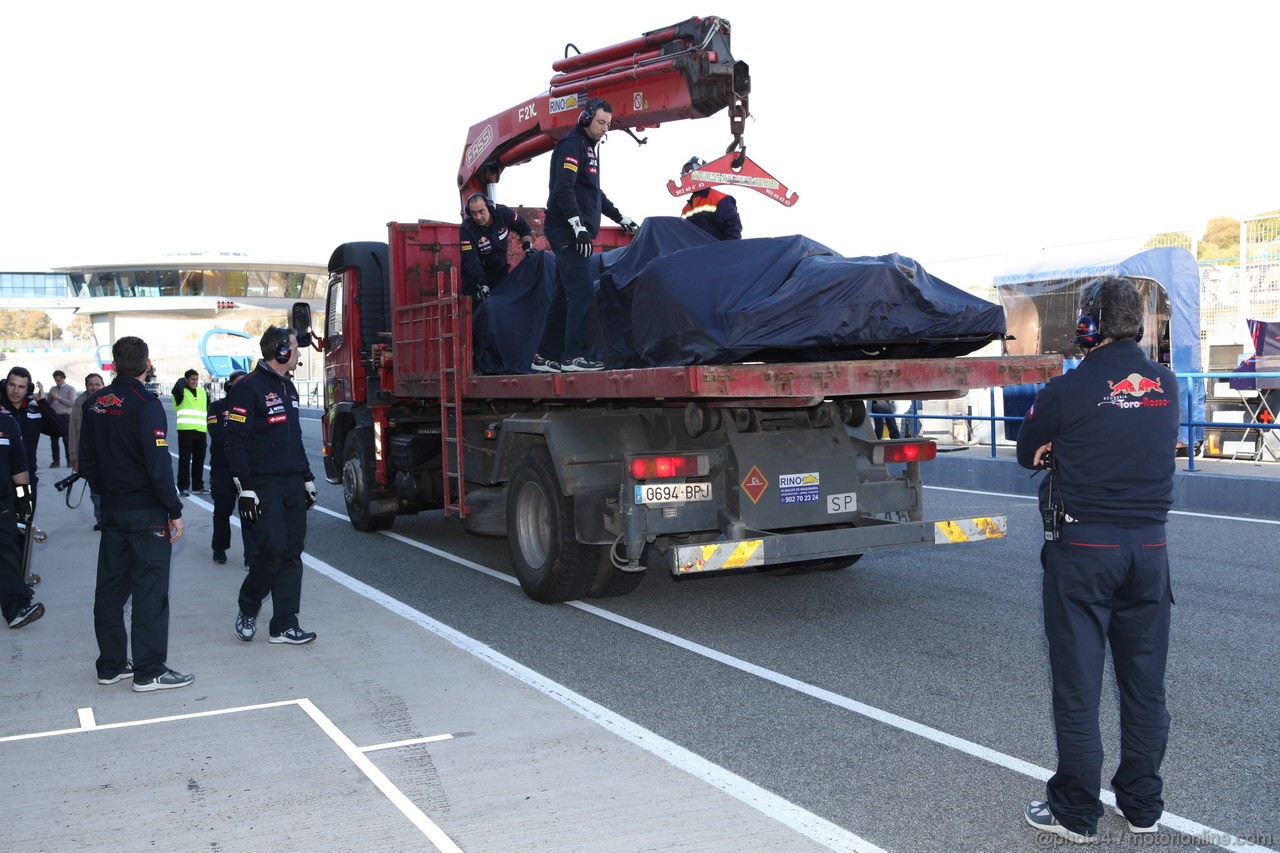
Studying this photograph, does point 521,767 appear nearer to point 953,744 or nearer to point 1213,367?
point 953,744

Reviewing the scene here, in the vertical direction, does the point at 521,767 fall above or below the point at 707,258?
below

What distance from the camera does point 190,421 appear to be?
50.6 ft

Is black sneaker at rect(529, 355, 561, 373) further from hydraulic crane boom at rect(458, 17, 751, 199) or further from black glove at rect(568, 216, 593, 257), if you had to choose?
hydraulic crane boom at rect(458, 17, 751, 199)

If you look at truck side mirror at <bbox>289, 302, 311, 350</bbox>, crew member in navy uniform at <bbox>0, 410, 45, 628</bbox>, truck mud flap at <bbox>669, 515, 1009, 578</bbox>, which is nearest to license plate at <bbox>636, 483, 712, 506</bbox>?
truck mud flap at <bbox>669, 515, 1009, 578</bbox>

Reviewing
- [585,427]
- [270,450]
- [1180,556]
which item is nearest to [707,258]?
[585,427]

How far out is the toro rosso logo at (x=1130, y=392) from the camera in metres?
3.84

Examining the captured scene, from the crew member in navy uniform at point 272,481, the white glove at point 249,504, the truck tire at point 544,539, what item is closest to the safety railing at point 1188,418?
the truck tire at point 544,539

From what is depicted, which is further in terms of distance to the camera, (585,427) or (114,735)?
(585,427)

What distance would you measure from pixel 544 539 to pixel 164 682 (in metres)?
2.71

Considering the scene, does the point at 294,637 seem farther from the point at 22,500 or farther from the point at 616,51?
the point at 616,51

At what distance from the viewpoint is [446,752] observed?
4875 millimetres

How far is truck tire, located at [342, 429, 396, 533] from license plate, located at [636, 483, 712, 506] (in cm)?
515

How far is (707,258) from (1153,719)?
398cm

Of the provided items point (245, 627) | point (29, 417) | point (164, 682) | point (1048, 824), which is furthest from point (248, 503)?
point (29, 417)
